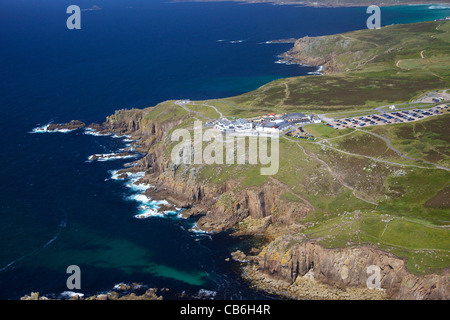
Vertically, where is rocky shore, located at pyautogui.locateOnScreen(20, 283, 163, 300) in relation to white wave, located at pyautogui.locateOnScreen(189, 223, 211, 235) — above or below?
below

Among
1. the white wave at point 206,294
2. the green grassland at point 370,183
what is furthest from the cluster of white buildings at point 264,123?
the white wave at point 206,294

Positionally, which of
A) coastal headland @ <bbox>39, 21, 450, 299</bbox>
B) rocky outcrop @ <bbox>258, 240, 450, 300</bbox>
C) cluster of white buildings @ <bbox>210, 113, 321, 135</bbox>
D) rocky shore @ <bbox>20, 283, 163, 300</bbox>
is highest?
cluster of white buildings @ <bbox>210, 113, 321, 135</bbox>

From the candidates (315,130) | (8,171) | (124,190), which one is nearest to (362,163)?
(315,130)

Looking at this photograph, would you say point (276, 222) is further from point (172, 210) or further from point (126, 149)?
point (126, 149)

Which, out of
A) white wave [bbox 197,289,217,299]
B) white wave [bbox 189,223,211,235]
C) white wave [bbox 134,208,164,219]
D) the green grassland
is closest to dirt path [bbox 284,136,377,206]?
the green grassland

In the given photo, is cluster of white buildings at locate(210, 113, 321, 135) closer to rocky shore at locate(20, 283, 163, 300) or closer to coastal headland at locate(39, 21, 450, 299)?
coastal headland at locate(39, 21, 450, 299)

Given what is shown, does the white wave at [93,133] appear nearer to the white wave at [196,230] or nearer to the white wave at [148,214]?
the white wave at [148,214]

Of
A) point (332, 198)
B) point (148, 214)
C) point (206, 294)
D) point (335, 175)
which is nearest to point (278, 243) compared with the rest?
point (206, 294)
